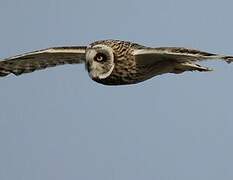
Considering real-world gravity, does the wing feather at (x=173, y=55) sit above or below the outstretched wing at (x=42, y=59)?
above

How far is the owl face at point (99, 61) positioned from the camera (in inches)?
510

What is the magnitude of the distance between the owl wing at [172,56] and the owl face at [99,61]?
1.47ft

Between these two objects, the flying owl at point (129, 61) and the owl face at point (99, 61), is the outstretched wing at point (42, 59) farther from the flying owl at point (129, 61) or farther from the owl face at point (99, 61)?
the owl face at point (99, 61)

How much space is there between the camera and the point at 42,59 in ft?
49.8

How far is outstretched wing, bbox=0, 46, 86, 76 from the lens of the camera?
14.4m

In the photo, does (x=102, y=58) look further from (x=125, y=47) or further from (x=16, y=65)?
(x=16, y=65)

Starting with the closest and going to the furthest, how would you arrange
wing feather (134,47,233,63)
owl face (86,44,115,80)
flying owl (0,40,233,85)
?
A: wing feather (134,47,233,63) → flying owl (0,40,233,85) → owl face (86,44,115,80)

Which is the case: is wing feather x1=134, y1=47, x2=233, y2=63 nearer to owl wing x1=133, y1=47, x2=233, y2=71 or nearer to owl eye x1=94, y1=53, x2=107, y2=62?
owl wing x1=133, y1=47, x2=233, y2=71

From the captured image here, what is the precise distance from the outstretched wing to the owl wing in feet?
4.85

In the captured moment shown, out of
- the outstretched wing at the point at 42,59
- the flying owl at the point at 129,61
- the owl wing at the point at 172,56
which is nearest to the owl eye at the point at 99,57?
the flying owl at the point at 129,61

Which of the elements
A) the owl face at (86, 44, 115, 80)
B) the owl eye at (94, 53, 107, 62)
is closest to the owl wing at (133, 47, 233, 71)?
the owl face at (86, 44, 115, 80)

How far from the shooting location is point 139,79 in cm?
1352

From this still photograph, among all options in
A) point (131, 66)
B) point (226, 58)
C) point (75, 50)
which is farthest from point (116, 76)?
point (226, 58)

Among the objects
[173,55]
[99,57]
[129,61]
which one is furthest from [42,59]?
[173,55]
